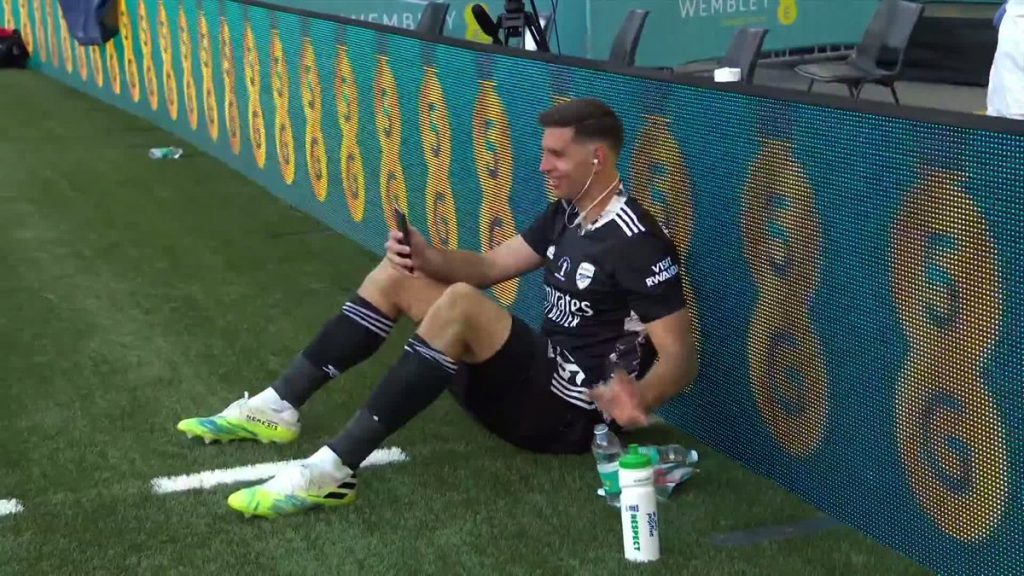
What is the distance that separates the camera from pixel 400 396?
379cm

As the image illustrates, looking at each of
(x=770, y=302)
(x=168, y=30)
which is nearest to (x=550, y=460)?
(x=770, y=302)

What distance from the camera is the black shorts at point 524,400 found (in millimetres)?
3914

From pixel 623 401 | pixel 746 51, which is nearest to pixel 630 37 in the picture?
pixel 746 51

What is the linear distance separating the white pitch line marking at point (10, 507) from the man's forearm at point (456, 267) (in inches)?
54.7

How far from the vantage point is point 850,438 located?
3596 millimetres

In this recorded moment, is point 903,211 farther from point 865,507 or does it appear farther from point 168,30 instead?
point 168,30

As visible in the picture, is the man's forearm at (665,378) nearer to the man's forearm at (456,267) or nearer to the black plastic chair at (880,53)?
the man's forearm at (456,267)

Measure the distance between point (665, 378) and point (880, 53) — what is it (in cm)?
804

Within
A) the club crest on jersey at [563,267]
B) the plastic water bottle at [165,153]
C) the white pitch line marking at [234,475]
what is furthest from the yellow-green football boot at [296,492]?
the plastic water bottle at [165,153]

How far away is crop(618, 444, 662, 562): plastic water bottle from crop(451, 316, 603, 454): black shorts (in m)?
0.56

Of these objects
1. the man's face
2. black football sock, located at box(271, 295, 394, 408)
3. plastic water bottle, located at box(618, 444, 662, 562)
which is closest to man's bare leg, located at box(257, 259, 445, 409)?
black football sock, located at box(271, 295, 394, 408)

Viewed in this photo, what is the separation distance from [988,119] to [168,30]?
30.3 ft

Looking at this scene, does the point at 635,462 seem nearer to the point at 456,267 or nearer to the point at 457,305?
the point at 457,305

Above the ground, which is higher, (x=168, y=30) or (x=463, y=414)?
(x=463, y=414)
